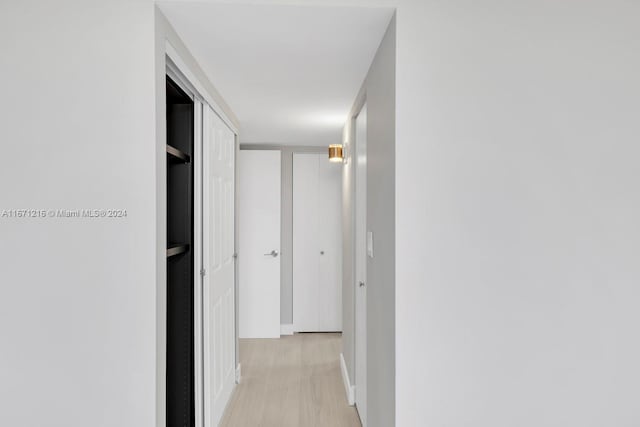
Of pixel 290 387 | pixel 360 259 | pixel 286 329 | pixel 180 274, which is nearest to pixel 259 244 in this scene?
pixel 286 329

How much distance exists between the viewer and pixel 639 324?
151 cm

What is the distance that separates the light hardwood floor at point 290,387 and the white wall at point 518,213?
149cm

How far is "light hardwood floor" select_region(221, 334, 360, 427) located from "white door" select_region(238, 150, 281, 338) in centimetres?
27

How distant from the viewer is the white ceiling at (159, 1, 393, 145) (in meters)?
1.57

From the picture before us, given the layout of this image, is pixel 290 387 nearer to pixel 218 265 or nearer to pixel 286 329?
pixel 218 265

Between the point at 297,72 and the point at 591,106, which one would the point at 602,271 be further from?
the point at 297,72

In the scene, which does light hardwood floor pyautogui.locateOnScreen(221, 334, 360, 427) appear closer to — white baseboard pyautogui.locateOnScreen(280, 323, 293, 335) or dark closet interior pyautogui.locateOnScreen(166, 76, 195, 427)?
white baseboard pyautogui.locateOnScreen(280, 323, 293, 335)

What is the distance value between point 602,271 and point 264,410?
238 cm

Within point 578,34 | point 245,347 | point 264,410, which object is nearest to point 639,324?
point 578,34

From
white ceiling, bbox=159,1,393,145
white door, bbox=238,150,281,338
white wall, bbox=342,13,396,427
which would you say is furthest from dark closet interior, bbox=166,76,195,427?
white door, bbox=238,150,281,338

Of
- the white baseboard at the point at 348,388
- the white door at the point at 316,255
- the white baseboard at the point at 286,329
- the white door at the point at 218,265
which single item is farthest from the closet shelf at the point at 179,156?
the white baseboard at the point at 286,329

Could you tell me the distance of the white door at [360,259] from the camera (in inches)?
103

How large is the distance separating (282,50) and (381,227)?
1003 mm
